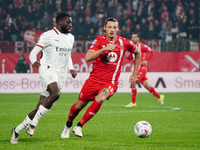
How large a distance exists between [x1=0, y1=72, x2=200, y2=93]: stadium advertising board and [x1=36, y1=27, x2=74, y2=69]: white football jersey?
11.3 metres

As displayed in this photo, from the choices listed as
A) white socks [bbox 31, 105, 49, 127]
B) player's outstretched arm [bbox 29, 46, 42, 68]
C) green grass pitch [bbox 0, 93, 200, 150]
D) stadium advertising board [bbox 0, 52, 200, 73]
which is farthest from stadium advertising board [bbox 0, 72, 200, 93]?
white socks [bbox 31, 105, 49, 127]

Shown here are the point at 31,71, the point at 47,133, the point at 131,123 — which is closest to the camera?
the point at 47,133

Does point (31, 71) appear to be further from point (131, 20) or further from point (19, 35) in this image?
point (131, 20)

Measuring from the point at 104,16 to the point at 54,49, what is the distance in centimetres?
1619

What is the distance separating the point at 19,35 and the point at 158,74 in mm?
7636

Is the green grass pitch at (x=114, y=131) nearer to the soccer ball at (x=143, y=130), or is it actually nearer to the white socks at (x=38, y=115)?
the soccer ball at (x=143, y=130)

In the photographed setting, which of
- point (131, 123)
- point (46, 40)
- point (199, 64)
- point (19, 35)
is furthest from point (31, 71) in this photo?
point (46, 40)

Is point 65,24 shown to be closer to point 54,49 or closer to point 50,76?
point 54,49

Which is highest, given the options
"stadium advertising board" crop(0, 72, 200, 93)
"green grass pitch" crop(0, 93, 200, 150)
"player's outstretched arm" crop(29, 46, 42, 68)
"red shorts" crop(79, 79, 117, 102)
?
"player's outstretched arm" crop(29, 46, 42, 68)

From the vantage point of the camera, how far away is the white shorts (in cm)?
683

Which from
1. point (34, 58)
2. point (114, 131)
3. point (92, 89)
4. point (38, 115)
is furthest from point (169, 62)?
point (38, 115)

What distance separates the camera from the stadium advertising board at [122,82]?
60.0 ft

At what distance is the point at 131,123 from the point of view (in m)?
8.95

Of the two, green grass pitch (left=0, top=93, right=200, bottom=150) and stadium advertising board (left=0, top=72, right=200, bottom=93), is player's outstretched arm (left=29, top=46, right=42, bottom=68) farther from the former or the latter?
stadium advertising board (left=0, top=72, right=200, bottom=93)
